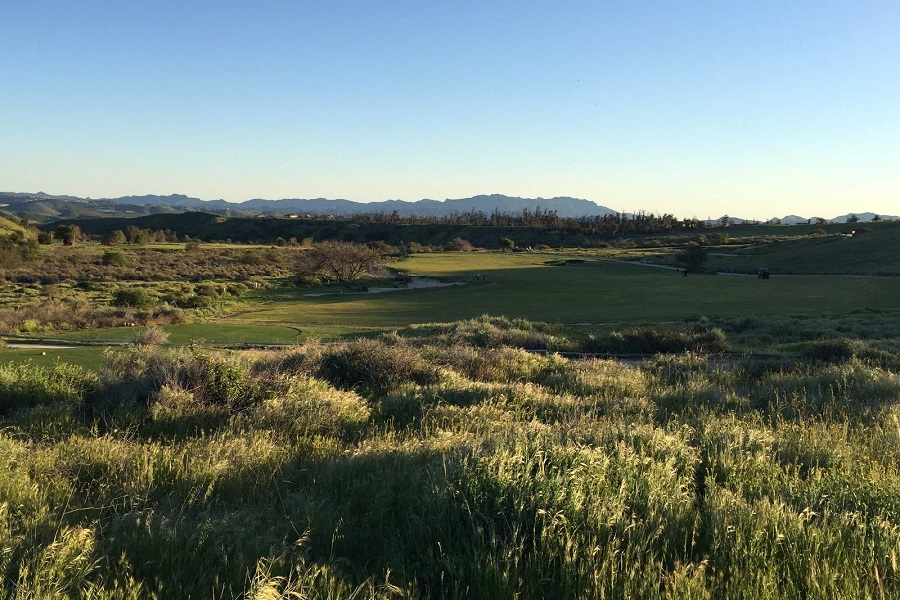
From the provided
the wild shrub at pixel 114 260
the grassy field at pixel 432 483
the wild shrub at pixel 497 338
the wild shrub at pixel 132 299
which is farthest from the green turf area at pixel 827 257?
the wild shrub at pixel 114 260

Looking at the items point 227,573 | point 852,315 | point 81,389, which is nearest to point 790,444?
point 227,573

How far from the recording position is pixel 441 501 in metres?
4.02

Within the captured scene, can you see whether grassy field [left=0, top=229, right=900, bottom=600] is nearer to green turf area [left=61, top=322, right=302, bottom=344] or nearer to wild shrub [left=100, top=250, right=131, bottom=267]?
green turf area [left=61, top=322, right=302, bottom=344]

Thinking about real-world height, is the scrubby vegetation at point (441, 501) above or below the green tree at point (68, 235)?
above

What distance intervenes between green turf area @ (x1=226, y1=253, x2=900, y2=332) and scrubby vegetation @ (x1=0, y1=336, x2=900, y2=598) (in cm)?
2158

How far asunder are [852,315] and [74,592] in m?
33.9

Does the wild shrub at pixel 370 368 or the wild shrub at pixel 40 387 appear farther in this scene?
the wild shrub at pixel 370 368

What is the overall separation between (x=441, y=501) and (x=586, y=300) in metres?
39.7

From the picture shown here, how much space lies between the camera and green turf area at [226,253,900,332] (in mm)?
33719

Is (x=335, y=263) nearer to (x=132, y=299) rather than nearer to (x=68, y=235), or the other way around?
(x=132, y=299)

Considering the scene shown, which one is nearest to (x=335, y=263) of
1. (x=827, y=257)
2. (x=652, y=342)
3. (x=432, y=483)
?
(x=652, y=342)

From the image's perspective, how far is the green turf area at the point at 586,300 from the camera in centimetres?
3372

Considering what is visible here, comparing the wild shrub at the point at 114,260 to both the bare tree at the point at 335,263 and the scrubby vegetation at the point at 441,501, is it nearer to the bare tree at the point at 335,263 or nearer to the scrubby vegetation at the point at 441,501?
the bare tree at the point at 335,263

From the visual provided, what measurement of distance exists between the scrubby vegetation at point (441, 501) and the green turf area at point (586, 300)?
2158cm
